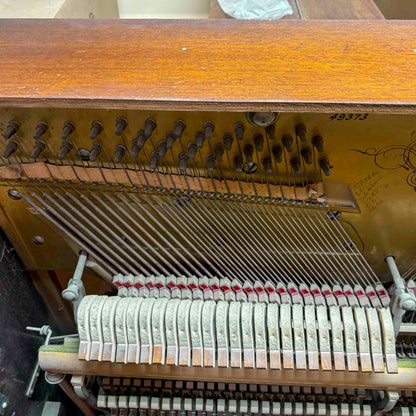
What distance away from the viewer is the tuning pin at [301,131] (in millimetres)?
1205

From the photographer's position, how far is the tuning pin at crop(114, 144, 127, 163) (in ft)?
4.17

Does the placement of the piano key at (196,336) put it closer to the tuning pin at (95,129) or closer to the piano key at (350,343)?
the piano key at (350,343)

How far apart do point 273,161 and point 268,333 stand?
0.52 m

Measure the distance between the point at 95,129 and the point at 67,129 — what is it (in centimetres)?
9

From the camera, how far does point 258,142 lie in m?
1.24

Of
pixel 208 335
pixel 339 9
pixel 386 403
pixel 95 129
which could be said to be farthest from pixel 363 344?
pixel 339 9

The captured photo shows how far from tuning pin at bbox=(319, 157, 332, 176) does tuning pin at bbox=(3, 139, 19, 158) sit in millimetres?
903

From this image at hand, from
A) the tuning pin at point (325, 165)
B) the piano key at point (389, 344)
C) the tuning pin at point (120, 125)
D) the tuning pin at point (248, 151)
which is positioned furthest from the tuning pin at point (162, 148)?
the piano key at point (389, 344)

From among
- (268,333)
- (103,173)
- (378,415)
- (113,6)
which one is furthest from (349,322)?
(113,6)

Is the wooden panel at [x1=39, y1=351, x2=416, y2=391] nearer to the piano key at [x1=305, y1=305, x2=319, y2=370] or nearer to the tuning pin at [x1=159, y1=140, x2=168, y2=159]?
the piano key at [x1=305, y1=305, x2=319, y2=370]

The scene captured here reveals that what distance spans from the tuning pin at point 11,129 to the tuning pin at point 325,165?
89cm

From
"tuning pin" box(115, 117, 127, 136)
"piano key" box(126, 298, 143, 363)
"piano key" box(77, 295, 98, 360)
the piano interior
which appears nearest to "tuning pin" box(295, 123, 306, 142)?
the piano interior

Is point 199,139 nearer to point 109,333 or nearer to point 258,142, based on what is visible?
point 258,142

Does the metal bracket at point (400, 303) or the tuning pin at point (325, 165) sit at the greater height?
the tuning pin at point (325, 165)
